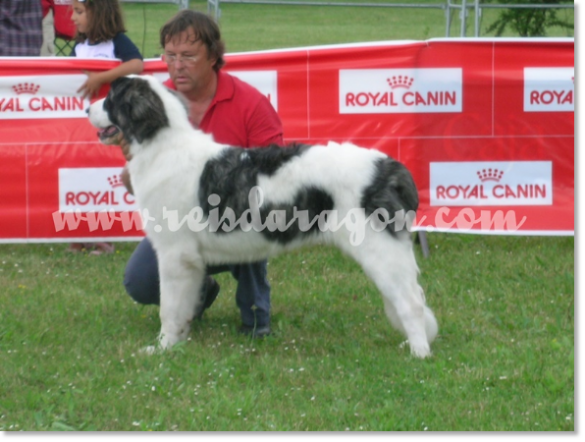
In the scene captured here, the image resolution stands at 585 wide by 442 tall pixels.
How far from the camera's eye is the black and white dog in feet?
14.7

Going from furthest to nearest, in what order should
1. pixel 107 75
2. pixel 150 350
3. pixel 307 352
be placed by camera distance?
pixel 107 75, pixel 307 352, pixel 150 350

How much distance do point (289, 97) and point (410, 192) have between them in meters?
2.72

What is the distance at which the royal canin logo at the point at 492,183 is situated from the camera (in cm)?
703

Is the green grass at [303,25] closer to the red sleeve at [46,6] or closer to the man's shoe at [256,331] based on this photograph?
→ the red sleeve at [46,6]

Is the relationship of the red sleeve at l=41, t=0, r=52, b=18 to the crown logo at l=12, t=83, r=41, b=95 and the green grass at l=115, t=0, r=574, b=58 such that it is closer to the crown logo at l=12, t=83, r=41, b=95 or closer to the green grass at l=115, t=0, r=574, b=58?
the crown logo at l=12, t=83, r=41, b=95

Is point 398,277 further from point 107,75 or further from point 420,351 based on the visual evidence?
point 107,75

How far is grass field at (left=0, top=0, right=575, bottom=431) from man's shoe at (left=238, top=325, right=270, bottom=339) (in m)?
0.12

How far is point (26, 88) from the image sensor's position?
22.8ft

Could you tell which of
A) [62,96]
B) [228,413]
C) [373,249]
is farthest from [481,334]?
[62,96]

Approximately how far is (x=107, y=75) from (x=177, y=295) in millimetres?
2551

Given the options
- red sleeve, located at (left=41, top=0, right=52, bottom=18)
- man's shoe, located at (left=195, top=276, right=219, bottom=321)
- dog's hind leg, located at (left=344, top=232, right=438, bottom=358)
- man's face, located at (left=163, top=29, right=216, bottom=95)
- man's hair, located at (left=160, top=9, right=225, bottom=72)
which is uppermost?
red sleeve, located at (left=41, top=0, right=52, bottom=18)

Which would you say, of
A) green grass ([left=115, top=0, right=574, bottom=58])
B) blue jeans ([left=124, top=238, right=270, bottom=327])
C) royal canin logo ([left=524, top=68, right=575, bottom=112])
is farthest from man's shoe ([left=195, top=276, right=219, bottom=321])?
green grass ([left=115, top=0, right=574, bottom=58])

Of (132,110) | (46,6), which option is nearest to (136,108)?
(132,110)

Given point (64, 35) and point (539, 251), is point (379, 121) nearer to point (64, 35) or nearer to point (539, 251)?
point (539, 251)
